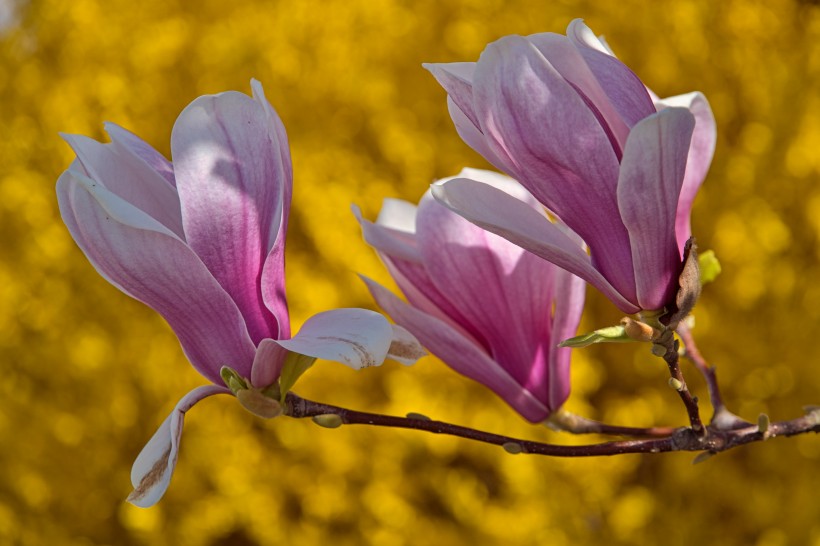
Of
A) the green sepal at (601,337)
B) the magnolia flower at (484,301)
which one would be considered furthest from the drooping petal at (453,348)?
the green sepal at (601,337)

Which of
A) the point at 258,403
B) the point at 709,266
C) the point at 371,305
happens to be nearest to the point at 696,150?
the point at 709,266

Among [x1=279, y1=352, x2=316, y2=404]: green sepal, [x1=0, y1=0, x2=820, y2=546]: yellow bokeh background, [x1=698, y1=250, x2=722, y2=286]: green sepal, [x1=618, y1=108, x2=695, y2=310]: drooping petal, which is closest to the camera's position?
[x1=618, y1=108, x2=695, y2=310]: drooping petal

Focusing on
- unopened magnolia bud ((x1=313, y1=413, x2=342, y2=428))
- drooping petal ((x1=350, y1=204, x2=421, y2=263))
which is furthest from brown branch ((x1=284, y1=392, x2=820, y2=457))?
drooping petal ((x1=350, y1=204, x2=421, y2=263))

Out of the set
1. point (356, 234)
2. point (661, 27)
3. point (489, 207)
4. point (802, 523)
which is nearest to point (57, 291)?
point (356, 234)

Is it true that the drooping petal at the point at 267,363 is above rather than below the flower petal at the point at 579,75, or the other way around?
below

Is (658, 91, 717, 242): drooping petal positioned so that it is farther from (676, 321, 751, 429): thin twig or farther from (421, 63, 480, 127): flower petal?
(421, 63, 480, 127): flower petal

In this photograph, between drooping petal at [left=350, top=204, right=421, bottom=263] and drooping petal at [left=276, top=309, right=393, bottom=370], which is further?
drooping petal at [left=350, top=204, right=421, bottom=263]

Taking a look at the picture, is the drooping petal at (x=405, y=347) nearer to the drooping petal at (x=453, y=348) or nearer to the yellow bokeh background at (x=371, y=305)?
the drooping petal at (x=453, y=348)
